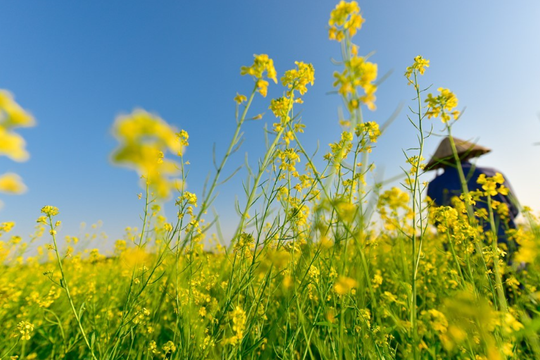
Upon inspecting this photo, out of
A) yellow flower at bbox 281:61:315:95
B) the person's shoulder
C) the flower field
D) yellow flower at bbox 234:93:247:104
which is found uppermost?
the person's shoulder

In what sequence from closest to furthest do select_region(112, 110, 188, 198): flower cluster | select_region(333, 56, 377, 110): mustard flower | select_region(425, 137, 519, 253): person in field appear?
select_region(112, 110, 188, 198): flower cluster < select_region(333, 56, 377, 110): mustard flower < select_region(425, 137, 519, 253): person in field

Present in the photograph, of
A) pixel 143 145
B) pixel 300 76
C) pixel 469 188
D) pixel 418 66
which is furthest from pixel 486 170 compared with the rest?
pixel 143 145

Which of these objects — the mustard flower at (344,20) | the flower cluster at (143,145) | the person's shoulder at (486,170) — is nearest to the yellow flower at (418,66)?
→ the mustard flower at (344,20)

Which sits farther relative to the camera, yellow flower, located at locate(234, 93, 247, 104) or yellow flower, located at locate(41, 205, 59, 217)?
yellow flower, located at locate(41, 205, 59, 217)

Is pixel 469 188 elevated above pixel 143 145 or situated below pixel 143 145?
above

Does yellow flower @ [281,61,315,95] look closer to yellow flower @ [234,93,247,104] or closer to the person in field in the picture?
yellow flower @ [234,93,247,104]

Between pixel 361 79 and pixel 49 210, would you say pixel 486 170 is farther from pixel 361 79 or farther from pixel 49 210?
pixel 49 210

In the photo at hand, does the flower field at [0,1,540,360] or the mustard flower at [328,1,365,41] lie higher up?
the mustard flower at [328,1,365,41]

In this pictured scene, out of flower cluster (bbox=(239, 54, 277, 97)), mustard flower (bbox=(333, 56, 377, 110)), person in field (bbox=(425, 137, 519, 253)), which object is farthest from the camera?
person in field (bbox=(425, 137, 519, 253))

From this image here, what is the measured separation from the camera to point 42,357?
2168mm

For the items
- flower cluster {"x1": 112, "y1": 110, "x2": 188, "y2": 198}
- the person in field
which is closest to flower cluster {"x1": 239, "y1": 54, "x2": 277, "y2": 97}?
flower cluster {"x1": 112, "y1": 110, "x2": 188, "y2": 198}

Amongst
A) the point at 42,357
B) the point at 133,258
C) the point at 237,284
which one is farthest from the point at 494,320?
the point at 42,357

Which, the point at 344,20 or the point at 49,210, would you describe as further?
the point at 49,210

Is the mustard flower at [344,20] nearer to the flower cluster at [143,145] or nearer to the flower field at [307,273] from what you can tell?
the flower field at [307,273]
